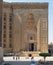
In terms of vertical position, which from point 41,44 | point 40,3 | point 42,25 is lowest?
point 41,44

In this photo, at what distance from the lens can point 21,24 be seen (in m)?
42.4

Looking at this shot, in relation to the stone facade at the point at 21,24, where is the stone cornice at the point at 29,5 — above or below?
above

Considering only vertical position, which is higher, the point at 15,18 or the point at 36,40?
the point at 15,18

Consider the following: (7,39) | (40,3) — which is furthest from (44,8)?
(7,39)

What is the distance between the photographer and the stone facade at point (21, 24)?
42.3 meters

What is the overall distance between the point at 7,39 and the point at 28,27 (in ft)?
11.6

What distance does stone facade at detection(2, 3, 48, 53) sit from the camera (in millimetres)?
42281

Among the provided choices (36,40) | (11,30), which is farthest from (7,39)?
(36,40)

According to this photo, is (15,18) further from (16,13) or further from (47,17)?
(47,17)

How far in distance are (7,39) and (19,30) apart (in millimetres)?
2124

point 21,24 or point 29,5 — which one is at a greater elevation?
point 29,5

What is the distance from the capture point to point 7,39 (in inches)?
1676

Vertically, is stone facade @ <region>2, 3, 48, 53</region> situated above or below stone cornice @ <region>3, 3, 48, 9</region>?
below

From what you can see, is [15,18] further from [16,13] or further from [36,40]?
[36,40]
